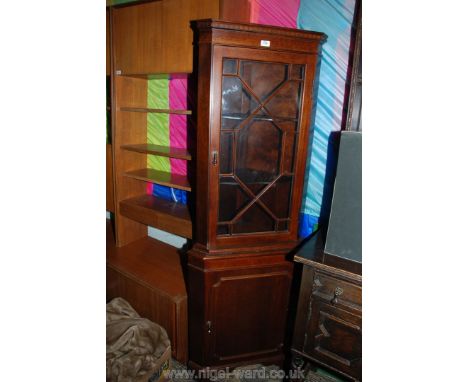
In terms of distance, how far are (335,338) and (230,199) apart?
2.55 ft

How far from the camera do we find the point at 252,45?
4.18 ft

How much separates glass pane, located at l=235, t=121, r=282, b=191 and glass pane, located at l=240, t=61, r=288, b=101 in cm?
15

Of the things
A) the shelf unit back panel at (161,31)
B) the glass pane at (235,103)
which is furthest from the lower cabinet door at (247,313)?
the shelf unit back panel at (161,31)

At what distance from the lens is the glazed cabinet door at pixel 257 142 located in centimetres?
133

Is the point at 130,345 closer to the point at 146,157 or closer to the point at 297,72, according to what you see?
the point at 146,157

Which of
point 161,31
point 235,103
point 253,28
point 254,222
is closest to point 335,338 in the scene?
point 254,222

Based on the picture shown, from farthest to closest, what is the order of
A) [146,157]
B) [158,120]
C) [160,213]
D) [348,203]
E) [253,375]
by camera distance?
[146,157] → [158,120] → [160,213] → [253,375] → [348,203]

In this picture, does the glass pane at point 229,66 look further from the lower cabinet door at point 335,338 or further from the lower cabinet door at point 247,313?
the lower cabinet door at point 335,338

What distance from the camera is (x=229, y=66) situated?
4.28 ft
